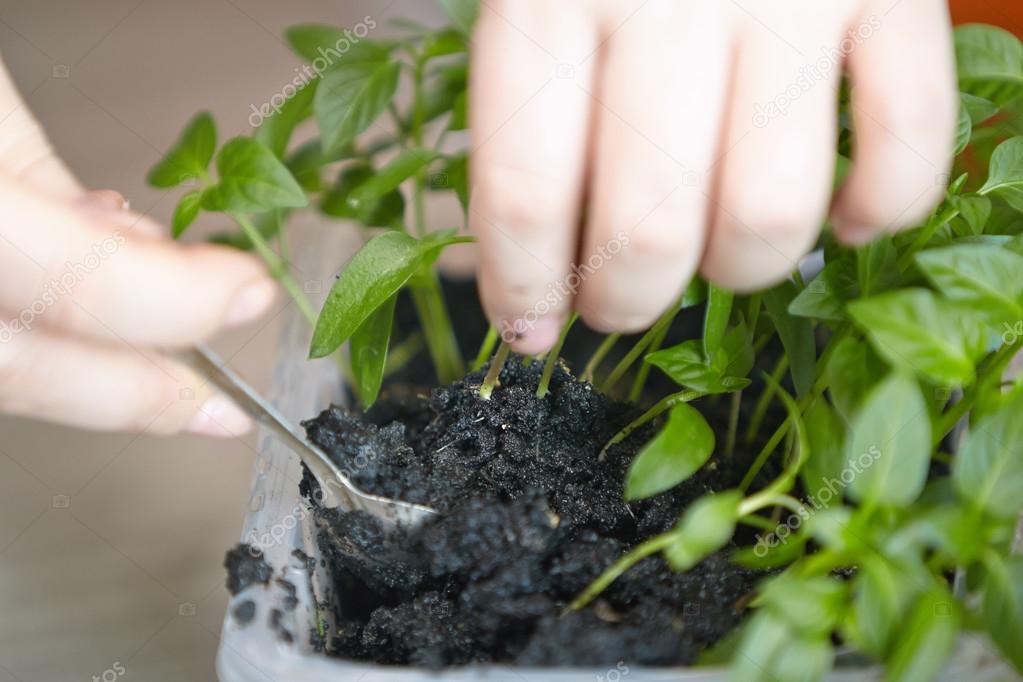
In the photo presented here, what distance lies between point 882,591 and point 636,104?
24 cm

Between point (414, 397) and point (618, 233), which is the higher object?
point (618, 233)

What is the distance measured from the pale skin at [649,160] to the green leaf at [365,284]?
8 cm

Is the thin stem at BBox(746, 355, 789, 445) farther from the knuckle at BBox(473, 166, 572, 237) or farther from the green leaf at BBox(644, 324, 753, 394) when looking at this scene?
the knuckle at BBox(473, 166, 572, 237)

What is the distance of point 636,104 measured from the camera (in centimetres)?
39

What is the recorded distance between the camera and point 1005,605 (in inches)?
15.6

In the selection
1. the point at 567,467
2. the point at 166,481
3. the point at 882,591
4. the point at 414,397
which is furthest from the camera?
the point at 166,481

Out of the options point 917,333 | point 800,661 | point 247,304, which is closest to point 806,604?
point 800,661

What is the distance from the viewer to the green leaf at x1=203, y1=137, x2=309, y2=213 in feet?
1.83

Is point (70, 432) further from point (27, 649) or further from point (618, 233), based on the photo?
point (618, 233)

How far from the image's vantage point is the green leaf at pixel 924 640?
14.5 inches

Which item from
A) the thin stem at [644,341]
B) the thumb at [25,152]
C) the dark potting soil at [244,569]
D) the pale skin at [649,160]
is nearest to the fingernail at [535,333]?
the pale skin at [649,160]

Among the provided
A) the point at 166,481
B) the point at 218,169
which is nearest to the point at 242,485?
the point at 166,481

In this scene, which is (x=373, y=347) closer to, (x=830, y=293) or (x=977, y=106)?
(x=830, y=293)

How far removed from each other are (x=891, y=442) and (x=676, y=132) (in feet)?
0.54
